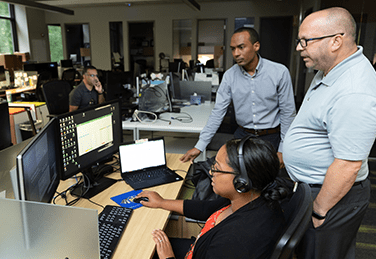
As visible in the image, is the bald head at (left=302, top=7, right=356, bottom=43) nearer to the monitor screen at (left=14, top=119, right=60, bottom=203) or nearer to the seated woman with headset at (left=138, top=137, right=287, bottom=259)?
the seated woman with headset at (left=138, top=137, right=287, bottom=259)

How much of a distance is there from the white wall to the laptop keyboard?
8378 millimetres

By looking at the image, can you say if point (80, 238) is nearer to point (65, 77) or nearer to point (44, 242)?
point (44, 242)

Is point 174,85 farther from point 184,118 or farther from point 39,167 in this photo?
point 39,167

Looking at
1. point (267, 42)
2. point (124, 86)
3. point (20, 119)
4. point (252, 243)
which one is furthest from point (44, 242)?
point (267, 42)

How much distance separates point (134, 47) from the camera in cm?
1070

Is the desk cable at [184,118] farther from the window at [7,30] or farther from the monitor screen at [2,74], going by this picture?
the window at [7,30]

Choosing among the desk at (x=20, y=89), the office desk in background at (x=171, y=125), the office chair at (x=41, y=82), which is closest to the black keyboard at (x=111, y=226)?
the office desk in background at (x=171, y=125)

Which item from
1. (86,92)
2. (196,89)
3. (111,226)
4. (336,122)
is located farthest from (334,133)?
(196,89)

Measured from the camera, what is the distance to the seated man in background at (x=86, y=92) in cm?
371

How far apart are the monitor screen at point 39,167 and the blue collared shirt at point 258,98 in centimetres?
111

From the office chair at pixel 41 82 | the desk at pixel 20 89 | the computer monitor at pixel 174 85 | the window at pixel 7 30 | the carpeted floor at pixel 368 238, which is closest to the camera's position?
the carpeted floor at pixel 368 238

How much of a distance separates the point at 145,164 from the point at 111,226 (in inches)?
25.1

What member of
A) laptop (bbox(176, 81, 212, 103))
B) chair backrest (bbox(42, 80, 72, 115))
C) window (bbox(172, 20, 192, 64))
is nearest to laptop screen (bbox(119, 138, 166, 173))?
chair backrest (bbox(42, 80, 72, 115))

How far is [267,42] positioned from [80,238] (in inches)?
383
